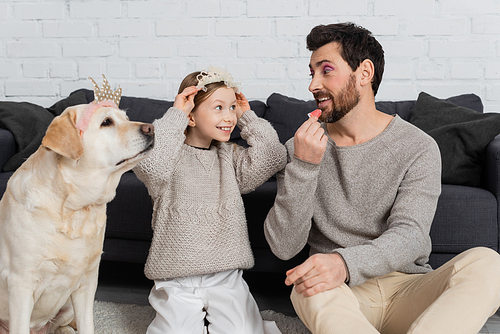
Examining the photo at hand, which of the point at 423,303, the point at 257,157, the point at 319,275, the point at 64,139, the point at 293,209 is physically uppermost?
the point at 64,139

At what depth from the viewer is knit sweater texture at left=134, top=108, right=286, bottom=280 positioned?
1383 millimetres

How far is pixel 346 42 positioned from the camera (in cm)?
143

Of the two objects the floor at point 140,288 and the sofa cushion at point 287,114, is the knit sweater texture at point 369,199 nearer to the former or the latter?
the floor at point 140,288

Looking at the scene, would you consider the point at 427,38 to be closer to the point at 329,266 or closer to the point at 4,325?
the point at 329,266

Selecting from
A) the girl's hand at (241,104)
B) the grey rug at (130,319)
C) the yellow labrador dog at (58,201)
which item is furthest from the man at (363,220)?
the yellow labrador dog at (58,201)

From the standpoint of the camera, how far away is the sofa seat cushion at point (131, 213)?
1.91 m

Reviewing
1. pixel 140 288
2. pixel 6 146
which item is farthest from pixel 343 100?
pixel 6 146

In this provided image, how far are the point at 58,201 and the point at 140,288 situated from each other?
1.04m

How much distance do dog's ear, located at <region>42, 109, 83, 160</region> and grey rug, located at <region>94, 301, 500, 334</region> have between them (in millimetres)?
822

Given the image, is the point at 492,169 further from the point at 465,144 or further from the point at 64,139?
the point at 64,139

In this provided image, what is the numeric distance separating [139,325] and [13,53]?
7.16 ft

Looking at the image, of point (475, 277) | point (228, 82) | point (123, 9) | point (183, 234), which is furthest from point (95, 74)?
point (475, 277)

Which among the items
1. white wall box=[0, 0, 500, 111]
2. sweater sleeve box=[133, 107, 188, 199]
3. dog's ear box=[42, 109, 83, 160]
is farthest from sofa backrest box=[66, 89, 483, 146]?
dog's ear box=[42, 109, 83, 160]

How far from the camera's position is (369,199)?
Answer: 1.37 m
